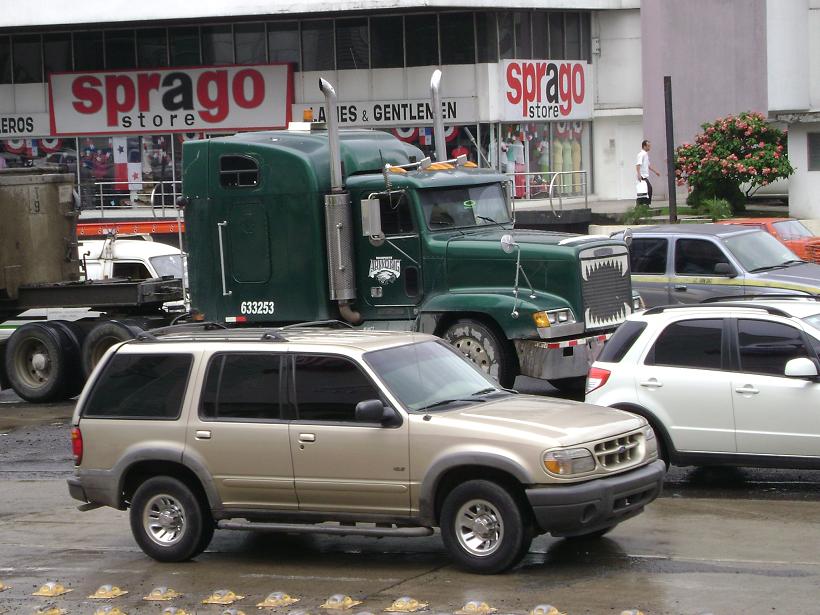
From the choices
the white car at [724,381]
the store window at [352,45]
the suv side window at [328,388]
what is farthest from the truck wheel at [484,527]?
the store window at [352,45]

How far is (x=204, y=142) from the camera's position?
52.6 ft

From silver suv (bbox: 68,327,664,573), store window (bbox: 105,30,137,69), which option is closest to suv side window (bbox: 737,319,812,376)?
silver suv (bbox: 68,327,664,573)

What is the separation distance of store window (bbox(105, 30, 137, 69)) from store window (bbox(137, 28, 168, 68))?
0.21 m

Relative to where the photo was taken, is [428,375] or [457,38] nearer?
[428,375]

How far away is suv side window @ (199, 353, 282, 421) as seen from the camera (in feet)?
29.7

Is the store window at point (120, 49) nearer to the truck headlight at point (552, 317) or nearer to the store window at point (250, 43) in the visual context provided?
the store window at point (250, 43)

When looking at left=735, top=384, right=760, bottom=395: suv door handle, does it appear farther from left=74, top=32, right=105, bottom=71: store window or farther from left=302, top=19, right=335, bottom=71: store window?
left=74, top=32, right=105, bottom=71: store window

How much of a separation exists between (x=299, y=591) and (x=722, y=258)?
1046 centimetres

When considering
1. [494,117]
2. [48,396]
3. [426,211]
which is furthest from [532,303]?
[494,117]

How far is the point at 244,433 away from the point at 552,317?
21.1ft

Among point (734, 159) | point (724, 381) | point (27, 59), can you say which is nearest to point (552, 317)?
point (724, 381)

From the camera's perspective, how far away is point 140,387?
31.0 feet

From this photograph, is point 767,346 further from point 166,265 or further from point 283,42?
point 283,42

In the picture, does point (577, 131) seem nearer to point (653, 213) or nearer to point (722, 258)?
point (653, 213)
